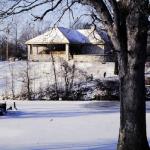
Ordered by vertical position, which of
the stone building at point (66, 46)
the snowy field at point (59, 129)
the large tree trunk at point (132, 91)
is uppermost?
the stone building at point (66, 46)

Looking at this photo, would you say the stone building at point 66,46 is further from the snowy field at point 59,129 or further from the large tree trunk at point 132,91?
the large tree trunk at point 132,91

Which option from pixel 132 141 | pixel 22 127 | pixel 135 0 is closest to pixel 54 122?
pixel 22 127

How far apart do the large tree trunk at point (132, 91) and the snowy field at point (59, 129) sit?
158cm

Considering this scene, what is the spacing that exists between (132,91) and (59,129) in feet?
19.7

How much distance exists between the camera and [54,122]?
61.8ft

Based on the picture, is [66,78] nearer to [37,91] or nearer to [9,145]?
[37,91]

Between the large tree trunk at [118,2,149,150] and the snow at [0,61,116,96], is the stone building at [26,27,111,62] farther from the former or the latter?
the large tree trunk at [118,2,149,150]

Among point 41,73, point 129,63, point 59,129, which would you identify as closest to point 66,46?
point 41,73

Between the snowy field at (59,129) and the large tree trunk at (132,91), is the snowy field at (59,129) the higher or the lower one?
the lower one

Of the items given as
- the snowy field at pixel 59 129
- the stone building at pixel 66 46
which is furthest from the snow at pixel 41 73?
the snowy field at pixel 59 129

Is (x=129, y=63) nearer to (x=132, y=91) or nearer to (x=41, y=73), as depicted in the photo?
(x=132, y=91)

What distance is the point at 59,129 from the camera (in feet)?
55.8

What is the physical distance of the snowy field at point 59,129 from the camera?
13742mm

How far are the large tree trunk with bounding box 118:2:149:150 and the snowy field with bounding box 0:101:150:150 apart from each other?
5.17 feet
